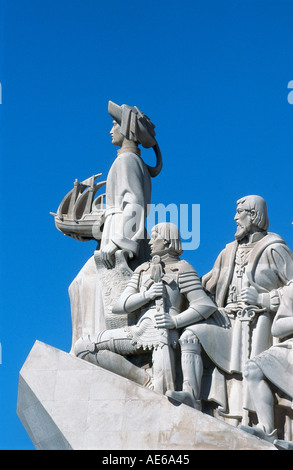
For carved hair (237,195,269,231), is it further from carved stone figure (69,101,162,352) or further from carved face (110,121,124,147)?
carved face (110,121,124,147)

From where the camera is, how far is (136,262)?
1480cm

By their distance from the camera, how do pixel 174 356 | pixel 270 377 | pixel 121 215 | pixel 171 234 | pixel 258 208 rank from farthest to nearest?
pixel 121 215 < pixel 171 234 < pixel 258 208 < pixel 174 356 < pixel 270 377

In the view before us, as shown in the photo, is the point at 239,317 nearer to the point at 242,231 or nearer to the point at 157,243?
the point at 242,231

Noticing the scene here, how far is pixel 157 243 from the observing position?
46.2 ft

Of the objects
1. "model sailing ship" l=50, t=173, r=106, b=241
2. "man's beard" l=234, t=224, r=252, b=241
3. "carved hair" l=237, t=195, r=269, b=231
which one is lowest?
"man's beard" l=234, t=224, r=252, b=241

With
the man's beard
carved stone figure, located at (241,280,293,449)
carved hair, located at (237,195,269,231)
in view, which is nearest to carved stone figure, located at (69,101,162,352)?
the man's beard

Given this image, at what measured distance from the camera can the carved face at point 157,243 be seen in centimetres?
1405

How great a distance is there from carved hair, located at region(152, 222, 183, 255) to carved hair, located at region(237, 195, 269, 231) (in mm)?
790

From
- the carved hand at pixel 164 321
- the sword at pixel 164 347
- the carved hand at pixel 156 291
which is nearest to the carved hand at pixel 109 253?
the sword at pixel 164 347

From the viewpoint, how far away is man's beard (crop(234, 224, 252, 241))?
13938mm

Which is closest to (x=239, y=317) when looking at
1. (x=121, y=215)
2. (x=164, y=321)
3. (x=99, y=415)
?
(x=164, y=321)

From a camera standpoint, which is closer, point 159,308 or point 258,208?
point 159,308

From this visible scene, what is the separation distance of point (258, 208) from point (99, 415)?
2833 mm
